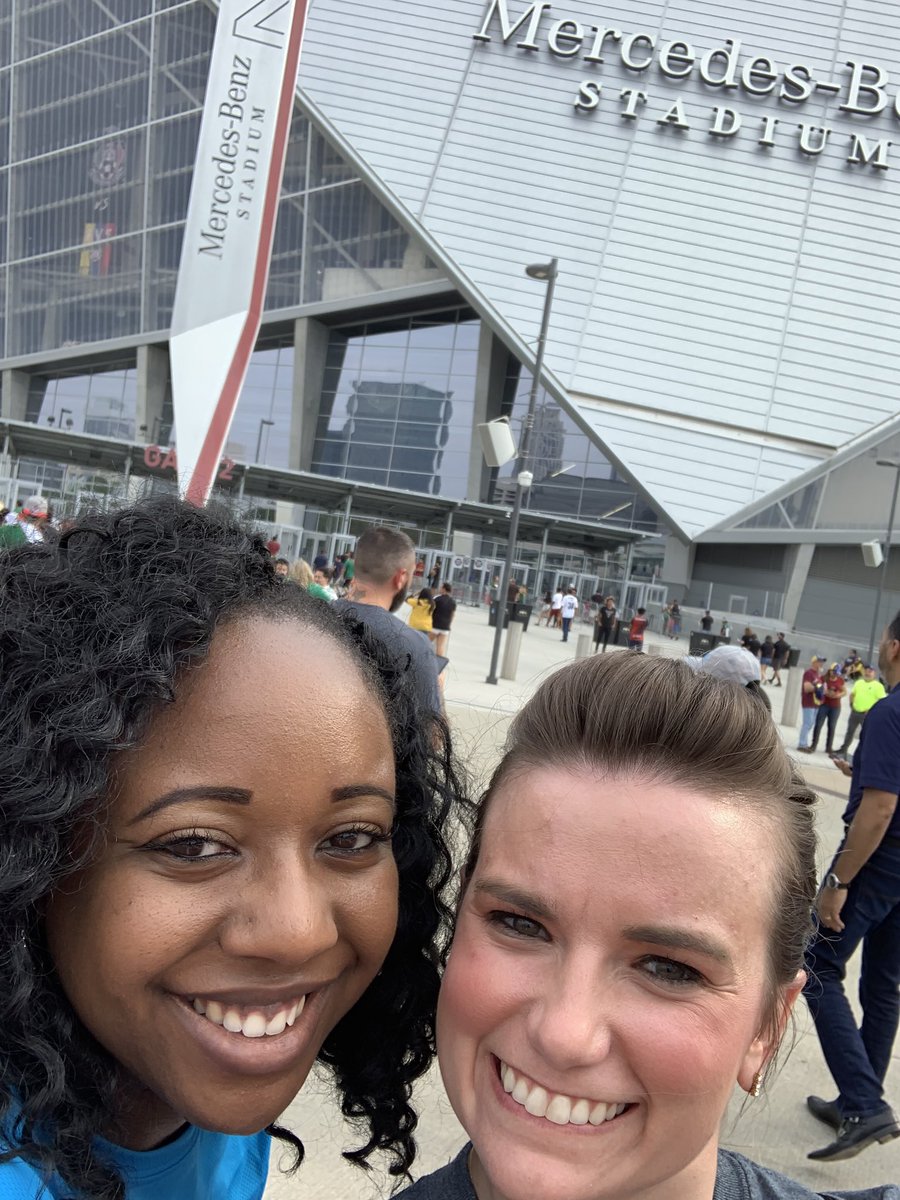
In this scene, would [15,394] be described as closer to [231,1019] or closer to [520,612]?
[520,612]

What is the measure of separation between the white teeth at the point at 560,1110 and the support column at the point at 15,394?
49392 mm

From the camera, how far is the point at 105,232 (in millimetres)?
38562

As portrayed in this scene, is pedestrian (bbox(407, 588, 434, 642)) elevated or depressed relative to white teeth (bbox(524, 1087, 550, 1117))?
depressed

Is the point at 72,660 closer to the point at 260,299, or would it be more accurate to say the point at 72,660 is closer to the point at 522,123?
the point at 260,299

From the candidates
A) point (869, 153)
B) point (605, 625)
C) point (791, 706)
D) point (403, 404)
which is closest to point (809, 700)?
point (791, 706)

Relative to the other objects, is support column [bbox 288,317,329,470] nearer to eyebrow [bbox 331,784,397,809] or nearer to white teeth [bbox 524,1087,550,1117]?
eyebrow [bbox 331,784,397,809]

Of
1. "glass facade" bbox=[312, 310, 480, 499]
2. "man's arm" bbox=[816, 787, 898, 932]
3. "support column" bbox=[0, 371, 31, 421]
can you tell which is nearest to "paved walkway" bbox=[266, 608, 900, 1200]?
"man's arm" bbox=[816, 787, 898, 932]

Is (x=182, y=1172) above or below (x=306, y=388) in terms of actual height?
below

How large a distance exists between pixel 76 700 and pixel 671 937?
713mm

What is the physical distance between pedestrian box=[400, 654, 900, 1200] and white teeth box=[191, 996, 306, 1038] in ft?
0.62

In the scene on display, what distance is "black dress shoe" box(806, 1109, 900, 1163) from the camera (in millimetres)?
3078

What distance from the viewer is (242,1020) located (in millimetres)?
1042

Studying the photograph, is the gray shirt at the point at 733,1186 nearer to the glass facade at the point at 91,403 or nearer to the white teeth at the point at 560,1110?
the white teeth at the point at 560,1110

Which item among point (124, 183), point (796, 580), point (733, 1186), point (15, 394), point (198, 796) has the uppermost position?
point (124, 183)
